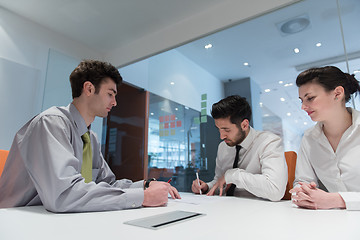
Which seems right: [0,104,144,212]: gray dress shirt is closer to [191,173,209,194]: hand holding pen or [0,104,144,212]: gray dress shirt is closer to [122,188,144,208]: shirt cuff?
[122,188,144,208]: shirt cuff

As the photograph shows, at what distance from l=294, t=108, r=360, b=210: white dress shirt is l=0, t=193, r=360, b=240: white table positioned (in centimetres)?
52

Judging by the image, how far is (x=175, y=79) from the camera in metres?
3.38

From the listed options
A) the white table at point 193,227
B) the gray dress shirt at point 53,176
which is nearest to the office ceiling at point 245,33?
the white table at point 193,227

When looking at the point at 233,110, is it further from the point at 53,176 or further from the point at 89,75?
the point at 53,176

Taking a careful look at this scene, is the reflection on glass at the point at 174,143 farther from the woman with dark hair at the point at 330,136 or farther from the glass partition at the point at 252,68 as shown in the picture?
the woman with dark hair at the point at 330,136

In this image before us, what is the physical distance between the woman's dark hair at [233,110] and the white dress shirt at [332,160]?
458 mm

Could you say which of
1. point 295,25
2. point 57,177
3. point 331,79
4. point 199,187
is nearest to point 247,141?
point 199,187

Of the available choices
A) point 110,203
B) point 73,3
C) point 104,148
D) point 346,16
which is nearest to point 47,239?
point 110,203

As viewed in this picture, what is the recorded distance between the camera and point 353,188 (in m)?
1.27

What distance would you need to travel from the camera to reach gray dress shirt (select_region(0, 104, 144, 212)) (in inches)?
33.5

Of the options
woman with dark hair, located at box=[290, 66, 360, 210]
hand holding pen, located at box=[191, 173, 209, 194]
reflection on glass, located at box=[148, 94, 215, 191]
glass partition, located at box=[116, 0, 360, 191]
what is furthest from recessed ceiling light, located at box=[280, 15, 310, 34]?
hand holding pen, located at box=[191, 173, 209, 194]

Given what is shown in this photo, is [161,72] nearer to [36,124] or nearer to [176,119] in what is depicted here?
[176,119]

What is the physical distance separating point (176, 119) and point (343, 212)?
250 centimetres

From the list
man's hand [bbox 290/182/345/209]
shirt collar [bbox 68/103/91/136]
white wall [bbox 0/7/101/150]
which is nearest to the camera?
man's hand [bbox 290/182/345/209]
